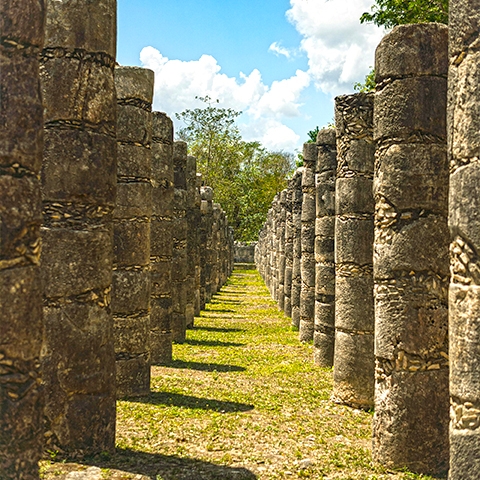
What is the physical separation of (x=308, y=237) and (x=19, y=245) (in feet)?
39.0

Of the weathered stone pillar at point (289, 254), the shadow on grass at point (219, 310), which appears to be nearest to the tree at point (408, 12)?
the weathered stone pillar at point (289, 254)

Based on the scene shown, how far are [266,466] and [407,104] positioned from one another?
4.33 metres

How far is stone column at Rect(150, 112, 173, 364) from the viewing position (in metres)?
14.2

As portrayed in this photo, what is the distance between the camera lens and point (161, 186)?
14430 mm

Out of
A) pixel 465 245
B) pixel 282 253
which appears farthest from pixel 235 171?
pixel 465 245

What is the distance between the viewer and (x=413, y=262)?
751 centimetres

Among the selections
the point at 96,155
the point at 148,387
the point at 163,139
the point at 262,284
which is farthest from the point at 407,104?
the point at 262,284

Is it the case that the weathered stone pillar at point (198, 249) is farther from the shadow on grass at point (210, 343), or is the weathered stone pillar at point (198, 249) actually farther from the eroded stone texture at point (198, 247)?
the shadow on grass at point (210, 343)

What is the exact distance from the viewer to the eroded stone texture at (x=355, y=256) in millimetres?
10242

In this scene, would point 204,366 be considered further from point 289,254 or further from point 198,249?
point 289,254

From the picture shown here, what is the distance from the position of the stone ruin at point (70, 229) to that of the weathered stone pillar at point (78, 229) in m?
0.01

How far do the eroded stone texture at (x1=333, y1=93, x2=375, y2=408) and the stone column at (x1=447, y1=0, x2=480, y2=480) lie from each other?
5.74 metres

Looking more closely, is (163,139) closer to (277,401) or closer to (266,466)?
(277,401)

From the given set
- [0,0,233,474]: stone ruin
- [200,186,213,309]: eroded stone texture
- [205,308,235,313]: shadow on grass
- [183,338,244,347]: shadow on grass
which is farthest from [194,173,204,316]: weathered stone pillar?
[0,0,233,474]: stone ruin
